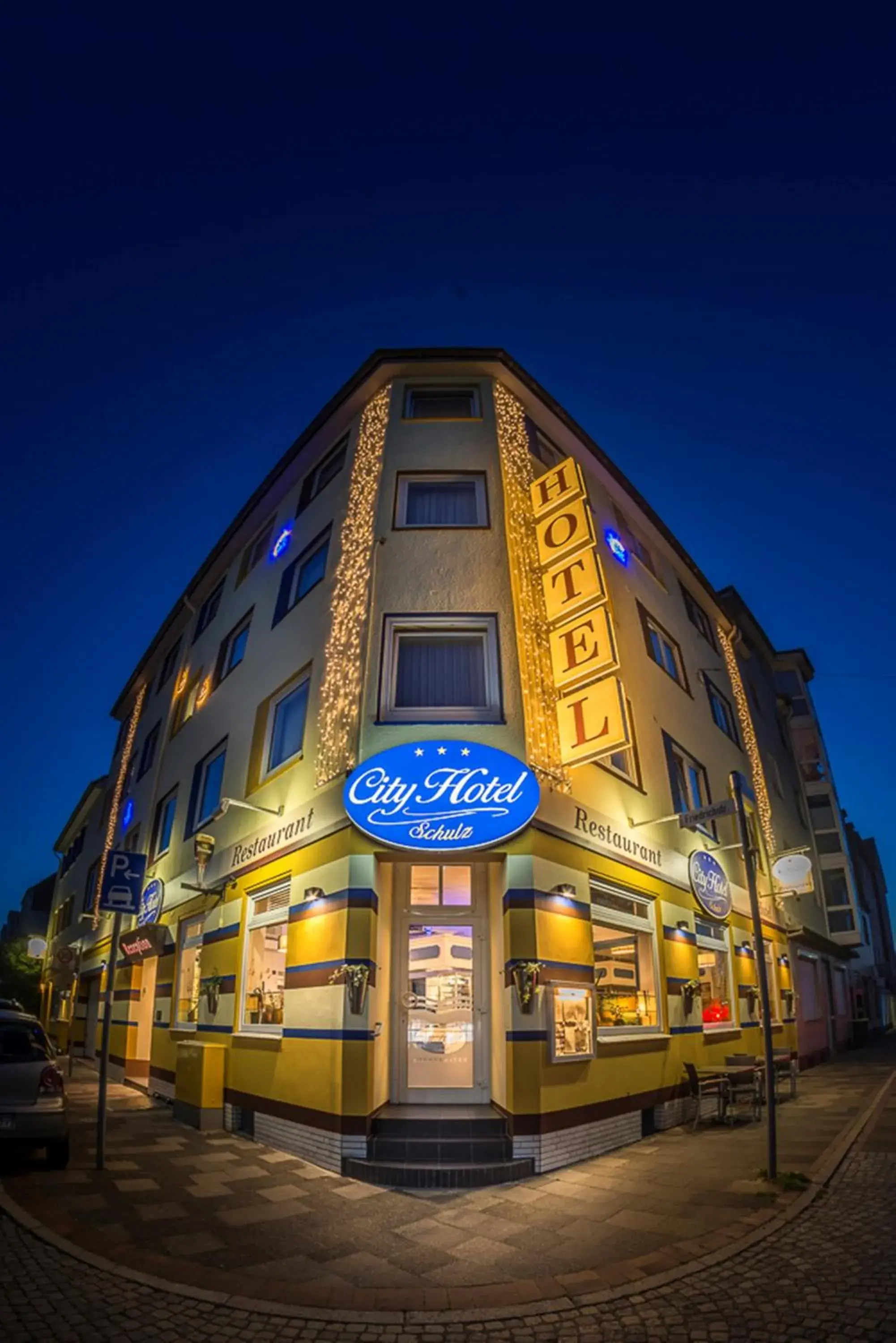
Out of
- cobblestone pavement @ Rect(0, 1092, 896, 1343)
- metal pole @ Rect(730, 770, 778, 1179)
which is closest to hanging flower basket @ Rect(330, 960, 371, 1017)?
cobblestone pavement @ Rect(0, 1092, 896, 1343)

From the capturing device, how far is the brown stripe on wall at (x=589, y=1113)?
346 inches

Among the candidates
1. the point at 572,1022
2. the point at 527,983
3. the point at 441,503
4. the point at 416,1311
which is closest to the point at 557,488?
the point at 441,503

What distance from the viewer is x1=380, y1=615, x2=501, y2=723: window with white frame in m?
10.9

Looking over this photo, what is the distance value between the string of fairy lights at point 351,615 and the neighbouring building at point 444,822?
0.06 meters

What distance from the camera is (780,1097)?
14.9 metres

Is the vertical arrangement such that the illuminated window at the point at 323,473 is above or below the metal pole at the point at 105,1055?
above

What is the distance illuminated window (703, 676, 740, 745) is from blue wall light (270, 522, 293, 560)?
11874 mm

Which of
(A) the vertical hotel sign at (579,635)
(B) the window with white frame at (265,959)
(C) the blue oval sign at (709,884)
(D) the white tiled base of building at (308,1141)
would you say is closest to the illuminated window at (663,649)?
(C) the blue oval sign at (709,884)

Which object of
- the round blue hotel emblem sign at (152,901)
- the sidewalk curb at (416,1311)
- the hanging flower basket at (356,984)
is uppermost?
the round blue hotel emblem sign at (152,901)

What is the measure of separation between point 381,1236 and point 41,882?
65.7 metres

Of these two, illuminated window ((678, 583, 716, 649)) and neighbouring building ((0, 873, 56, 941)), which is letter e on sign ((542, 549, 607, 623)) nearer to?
illuminated window ((678, 583, 716, 649))

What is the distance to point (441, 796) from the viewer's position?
973cm

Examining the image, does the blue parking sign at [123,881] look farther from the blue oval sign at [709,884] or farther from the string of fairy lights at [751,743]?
the string of fairy lights at [751,743]

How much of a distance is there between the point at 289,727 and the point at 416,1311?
31.2 ft
